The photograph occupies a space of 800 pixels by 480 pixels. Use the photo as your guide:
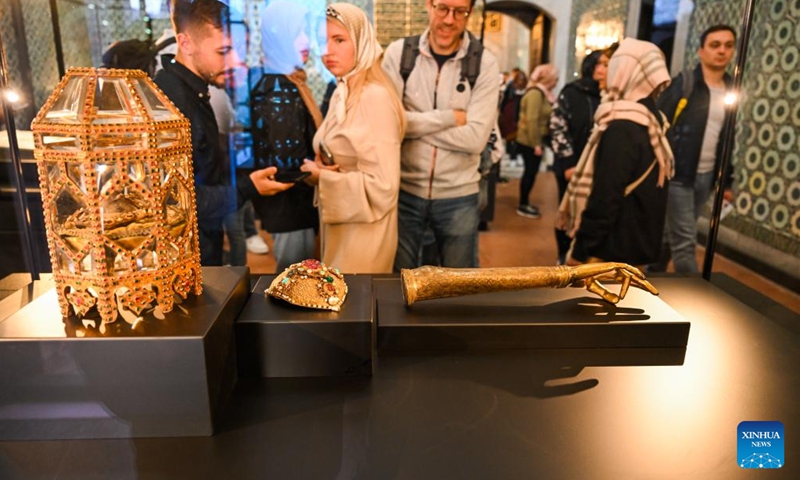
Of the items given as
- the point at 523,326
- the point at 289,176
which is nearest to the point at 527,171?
the point at 289,176

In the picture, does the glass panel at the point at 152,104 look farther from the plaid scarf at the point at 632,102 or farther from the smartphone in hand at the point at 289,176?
the plaid scarf at the point at 632,102

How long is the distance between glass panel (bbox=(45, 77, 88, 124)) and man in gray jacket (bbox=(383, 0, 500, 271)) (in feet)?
4.84

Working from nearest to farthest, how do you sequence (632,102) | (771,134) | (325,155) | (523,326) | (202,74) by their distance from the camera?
1. (523,326)
2. (202,74)
3. (325,155)
4. (632,102)
5. (771,134)

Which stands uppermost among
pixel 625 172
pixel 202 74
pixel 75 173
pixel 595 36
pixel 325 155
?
pixel 595 36

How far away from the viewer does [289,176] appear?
96.7 inches

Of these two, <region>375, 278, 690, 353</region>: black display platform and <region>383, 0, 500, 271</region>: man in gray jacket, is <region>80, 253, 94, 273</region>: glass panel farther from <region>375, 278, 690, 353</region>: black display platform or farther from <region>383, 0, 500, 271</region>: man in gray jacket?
<region>383, 0, 500, 271</region>: man in gray jacket

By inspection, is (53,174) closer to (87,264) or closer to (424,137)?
(87,264)

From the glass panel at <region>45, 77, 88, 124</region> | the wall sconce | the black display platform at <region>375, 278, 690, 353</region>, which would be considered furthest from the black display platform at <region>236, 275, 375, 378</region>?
the wall sconce

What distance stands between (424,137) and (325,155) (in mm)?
422

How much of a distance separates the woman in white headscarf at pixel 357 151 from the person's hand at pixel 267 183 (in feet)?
0.45

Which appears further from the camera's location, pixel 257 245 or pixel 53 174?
pixel 257 245

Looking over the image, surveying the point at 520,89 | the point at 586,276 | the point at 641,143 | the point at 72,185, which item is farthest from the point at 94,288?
the point at 641,143

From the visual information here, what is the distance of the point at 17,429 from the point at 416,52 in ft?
6.32

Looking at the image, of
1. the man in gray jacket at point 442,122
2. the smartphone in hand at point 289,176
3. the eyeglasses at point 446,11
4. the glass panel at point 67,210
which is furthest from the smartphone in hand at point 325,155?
the glass panel at point 67,210
